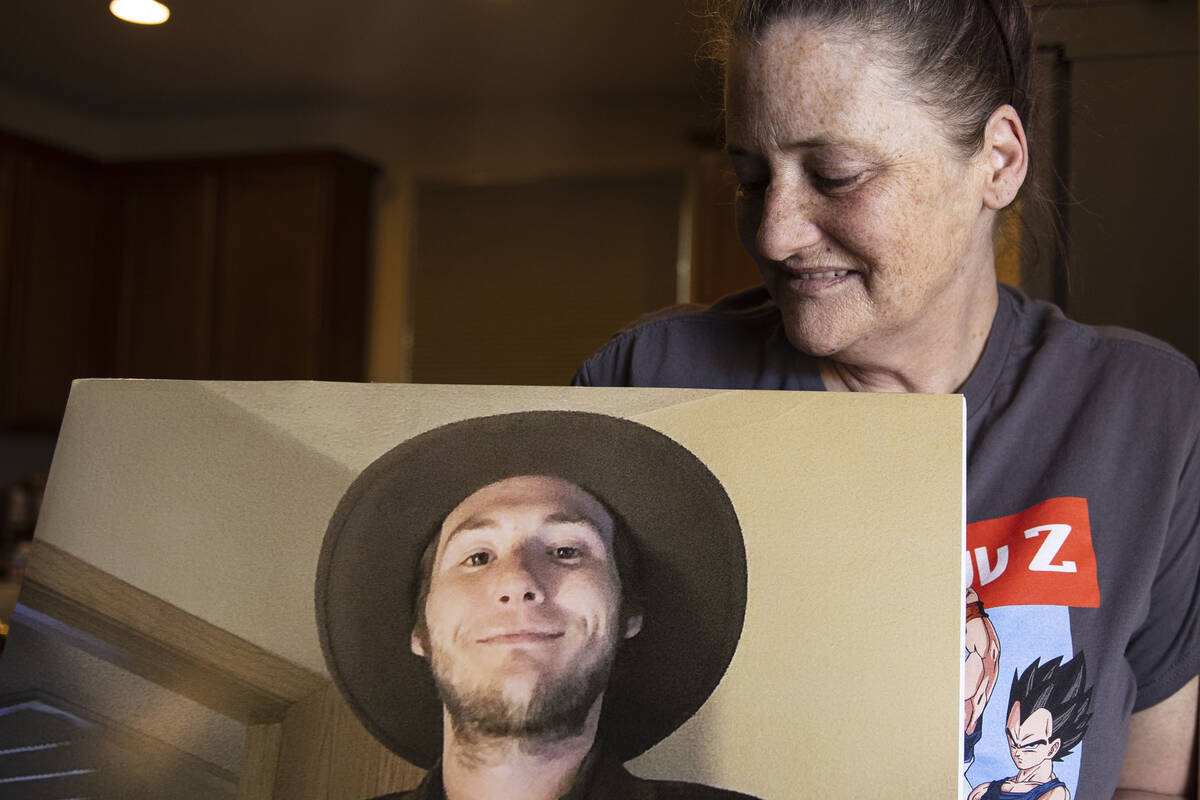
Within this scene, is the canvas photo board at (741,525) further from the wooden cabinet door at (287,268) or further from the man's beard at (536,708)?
the wooden cabinet door at (287,268)

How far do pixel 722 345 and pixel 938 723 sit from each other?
407mm

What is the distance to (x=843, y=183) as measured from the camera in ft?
2.47

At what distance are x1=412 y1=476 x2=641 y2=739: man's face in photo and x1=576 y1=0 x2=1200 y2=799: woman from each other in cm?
24

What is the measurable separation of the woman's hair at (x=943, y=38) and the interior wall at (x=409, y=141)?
3015mm

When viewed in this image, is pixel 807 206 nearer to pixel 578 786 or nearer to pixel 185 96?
pixel 578 786

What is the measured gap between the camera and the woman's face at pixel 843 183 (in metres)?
0.74

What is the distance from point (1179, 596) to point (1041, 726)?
0.51ft

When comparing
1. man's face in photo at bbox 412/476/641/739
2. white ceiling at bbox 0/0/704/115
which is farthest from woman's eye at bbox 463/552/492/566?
white ceiling at bbox 0/0/704/115

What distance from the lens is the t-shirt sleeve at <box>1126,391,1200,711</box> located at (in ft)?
2.56

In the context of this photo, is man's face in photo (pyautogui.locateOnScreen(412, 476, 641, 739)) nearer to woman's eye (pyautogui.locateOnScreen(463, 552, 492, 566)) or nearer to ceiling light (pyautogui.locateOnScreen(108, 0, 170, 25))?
woman's eye (pyautogui.locateOnScreen(463, 552, 492, 566))

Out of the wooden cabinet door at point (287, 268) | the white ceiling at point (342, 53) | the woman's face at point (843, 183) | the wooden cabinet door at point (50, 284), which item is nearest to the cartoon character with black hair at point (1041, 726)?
the woman's face at point (843, 183)

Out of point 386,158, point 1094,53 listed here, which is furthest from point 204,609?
point 386,158

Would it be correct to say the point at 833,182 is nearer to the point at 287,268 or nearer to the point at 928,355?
the point at 928,355

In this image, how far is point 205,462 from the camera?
2.39 ft
